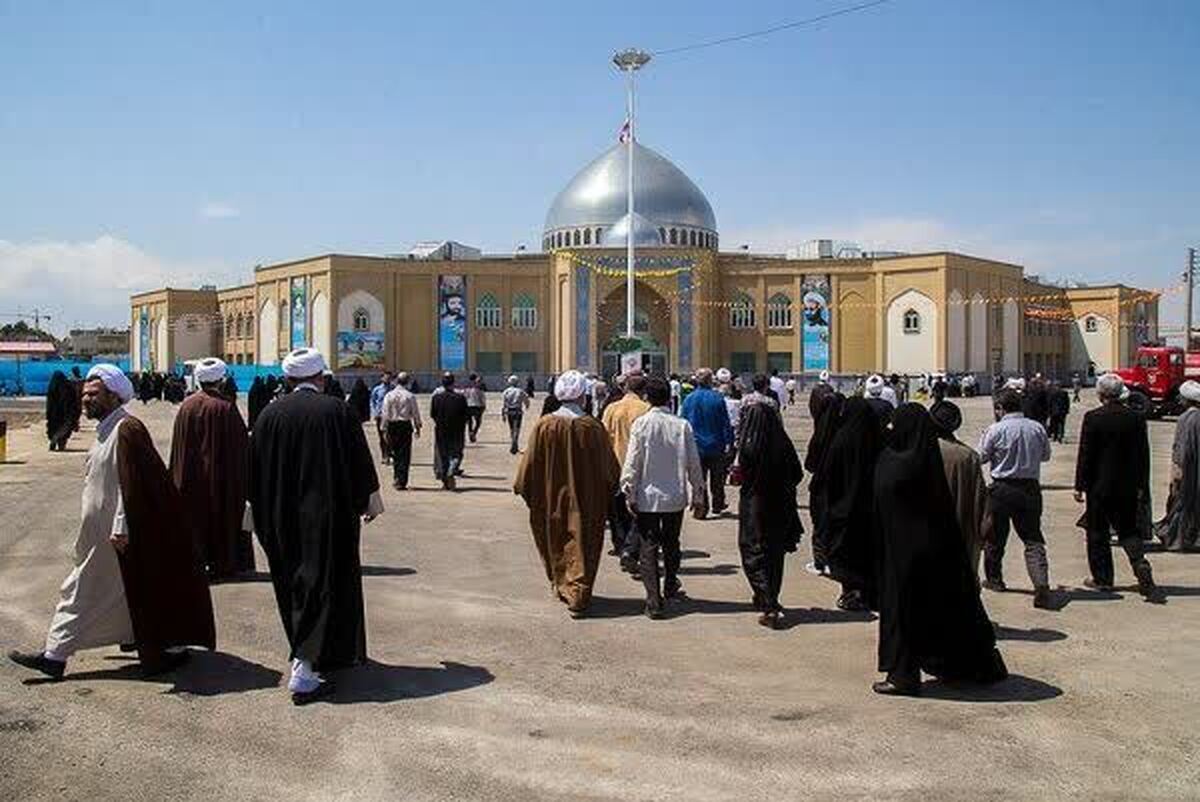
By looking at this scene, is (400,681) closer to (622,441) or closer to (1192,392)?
(622,441)

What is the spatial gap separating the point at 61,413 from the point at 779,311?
3963 cm

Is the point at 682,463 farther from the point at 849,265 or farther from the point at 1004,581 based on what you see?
the point at 849,265

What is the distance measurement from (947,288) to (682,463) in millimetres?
48225

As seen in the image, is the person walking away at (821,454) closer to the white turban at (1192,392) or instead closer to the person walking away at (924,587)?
the person walking away at (924,587)

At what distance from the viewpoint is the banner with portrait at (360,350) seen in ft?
183

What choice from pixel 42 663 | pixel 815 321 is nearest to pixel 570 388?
pixel 42 663

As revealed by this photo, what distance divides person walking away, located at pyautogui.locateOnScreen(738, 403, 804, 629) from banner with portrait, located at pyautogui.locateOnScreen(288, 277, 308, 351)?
52671mm

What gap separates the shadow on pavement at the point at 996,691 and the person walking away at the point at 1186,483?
476cm

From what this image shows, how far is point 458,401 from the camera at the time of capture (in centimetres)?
1468

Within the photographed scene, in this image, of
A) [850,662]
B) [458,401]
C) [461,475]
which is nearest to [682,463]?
[850,662]

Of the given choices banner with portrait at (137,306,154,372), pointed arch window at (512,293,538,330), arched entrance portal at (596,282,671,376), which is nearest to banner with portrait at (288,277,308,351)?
pointed arch window at (512,293,538,330)

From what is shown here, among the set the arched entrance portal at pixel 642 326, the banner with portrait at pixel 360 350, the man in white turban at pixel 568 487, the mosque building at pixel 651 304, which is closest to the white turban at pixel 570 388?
the man in white turban at pixel 568 487

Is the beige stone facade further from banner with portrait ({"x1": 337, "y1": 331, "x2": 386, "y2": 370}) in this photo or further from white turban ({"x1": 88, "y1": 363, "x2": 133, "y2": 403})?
white turban ({"x1": 88, "y1": 363, "x2": 133, "y2": 403})

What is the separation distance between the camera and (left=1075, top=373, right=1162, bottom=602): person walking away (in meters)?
8.07
